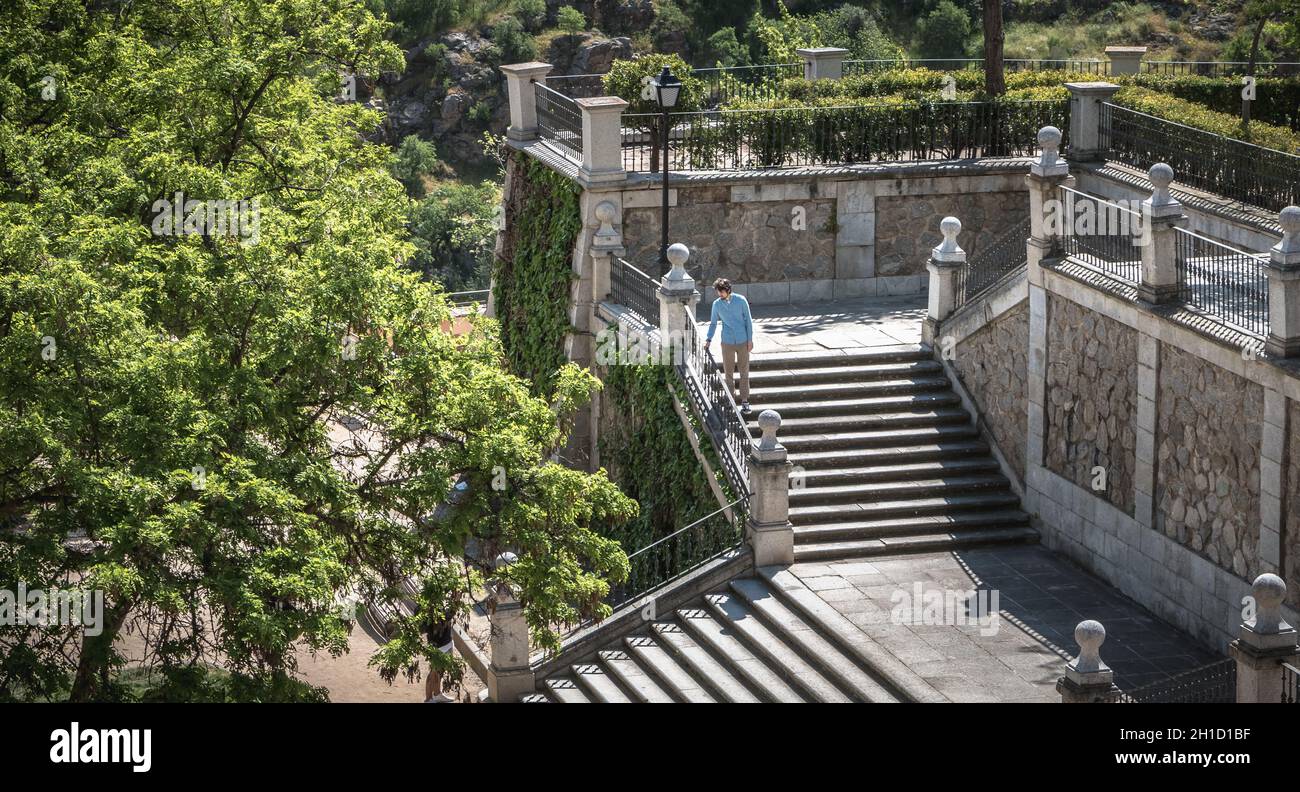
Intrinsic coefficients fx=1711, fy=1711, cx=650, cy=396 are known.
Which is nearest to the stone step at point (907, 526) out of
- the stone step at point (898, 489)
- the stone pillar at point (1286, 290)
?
the stone step at point (898, 489)

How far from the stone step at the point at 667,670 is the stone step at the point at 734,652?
15.2 inches

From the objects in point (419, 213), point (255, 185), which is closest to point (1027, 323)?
point (255, 185)

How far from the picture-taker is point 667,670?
1845 cm

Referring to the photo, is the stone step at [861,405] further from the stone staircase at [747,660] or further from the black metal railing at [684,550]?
the stone staircase at [747,660]

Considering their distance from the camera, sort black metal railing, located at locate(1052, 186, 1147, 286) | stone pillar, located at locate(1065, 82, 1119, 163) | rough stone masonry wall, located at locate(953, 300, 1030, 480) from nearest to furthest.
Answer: black metal railing, located at locate(1052, 186, 1147, 286) → rough stone masonry wall, located at locate(953, 300, 1030, 480) → stone pillar, located at locate(1065, 82, 1119, 163)

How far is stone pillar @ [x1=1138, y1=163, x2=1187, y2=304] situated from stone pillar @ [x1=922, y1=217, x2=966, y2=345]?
14.8ft

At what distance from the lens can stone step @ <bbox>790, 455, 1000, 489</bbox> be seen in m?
20.7

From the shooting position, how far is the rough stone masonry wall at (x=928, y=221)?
84.9ft

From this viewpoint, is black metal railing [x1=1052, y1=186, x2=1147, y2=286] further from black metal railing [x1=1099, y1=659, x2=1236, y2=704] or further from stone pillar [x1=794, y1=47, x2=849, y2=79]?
stone pillar [x1=794, y1=47, x2=849, y2=79]

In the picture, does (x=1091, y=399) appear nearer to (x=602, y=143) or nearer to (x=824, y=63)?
(x=602, y=143)

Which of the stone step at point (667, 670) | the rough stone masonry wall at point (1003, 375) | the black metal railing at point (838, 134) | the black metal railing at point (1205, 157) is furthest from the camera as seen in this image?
the black metal railing at point (838, 134)

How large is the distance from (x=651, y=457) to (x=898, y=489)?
12.2 feet

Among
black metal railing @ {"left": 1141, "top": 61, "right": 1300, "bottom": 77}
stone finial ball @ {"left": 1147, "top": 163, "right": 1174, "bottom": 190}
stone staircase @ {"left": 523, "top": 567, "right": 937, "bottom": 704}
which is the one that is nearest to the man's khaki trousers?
stone staircase @ {"left": 523, "top": 567, "right": 937, "bottom": 704}

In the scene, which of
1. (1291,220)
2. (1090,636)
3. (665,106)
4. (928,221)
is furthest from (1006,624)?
(928,221)
